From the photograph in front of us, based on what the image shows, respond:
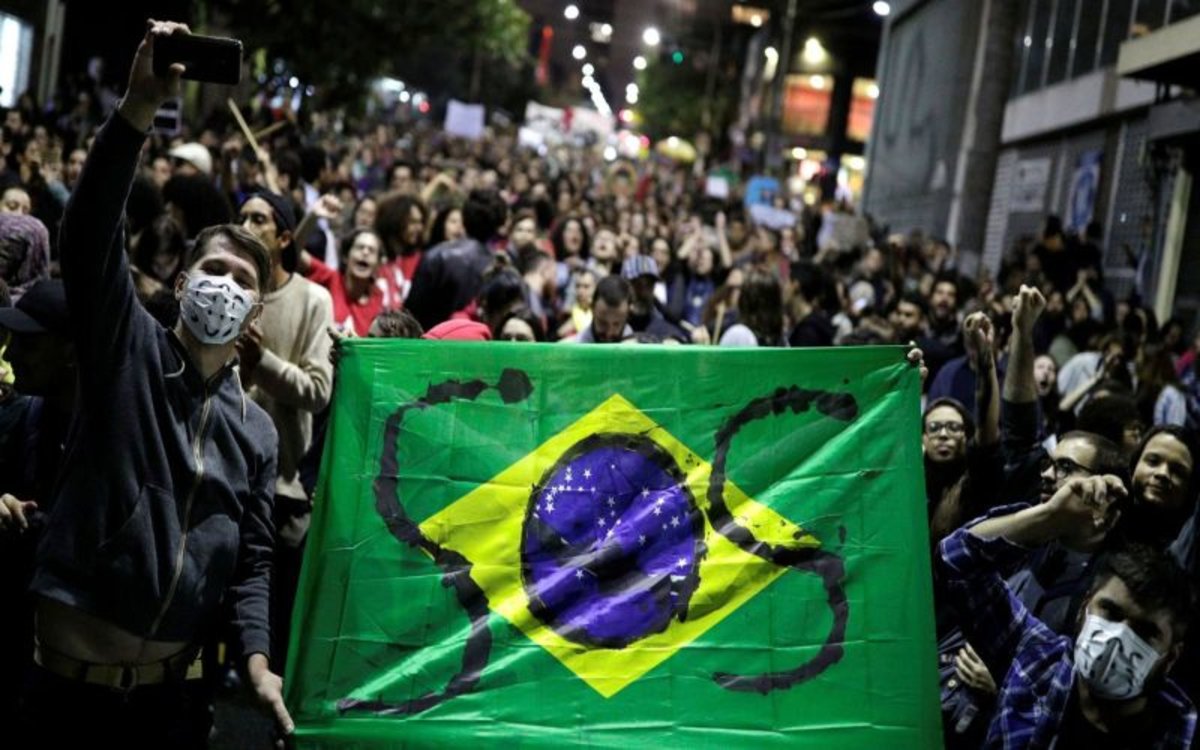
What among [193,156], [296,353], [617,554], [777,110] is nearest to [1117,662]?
[617,554]

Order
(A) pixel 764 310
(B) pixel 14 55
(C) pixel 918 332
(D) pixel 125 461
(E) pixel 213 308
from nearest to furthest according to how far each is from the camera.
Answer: (D) pixel 125 461, (E) pixel 213 308, (A) pixel 764 310, (C) pixel 918 332, (B) pixel 14 55

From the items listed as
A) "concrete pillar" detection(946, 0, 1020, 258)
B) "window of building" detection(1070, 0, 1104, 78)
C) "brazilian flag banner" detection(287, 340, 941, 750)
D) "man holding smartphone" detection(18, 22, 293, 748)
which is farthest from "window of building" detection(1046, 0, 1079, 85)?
"man holding smartphone" detection(18, 22, 293, 748)

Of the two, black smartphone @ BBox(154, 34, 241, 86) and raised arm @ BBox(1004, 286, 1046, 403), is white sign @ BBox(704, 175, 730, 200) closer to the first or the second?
raised arm @ BBox(1004, 286, 1046, 403)

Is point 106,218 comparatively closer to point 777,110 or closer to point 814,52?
point 777,110

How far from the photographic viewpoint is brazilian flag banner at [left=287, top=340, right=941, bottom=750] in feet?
14.2

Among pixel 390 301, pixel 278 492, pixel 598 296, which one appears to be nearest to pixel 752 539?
pixel 278 492

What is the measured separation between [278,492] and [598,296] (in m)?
2.38

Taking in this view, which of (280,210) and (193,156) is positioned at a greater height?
(193,156)

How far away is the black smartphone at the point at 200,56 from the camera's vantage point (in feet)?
11.5

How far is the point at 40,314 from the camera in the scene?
15.0 ft

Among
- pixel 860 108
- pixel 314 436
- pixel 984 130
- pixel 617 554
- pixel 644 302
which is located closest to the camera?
pixel 617 554

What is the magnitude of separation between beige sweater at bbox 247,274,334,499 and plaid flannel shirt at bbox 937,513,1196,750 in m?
2.42

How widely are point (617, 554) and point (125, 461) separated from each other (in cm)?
146

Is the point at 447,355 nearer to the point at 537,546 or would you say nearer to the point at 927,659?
Result: the point at 537,546
